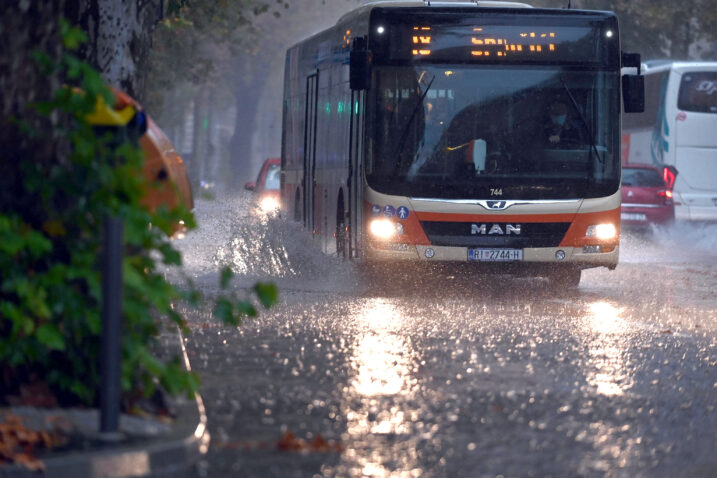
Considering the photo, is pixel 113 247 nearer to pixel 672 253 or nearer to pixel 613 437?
pixel 613 437

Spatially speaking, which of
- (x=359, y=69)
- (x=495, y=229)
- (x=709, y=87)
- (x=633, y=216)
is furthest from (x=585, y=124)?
(x=709, y=87)

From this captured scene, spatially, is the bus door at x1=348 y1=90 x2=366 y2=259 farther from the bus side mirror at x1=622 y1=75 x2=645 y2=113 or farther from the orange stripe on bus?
the bus side mirror at x1=622 y1=75 x2=645 y2=113

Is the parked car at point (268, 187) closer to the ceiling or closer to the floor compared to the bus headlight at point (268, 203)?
closer to the ceiling

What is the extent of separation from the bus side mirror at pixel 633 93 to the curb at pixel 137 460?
10375 mm

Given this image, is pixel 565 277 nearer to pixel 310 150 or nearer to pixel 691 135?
pixel 310 150

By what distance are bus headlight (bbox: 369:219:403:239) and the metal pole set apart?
999 centimetres

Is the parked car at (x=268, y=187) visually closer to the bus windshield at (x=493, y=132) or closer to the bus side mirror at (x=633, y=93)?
the bus windshield at (x=493, y=132)

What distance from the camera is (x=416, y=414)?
25.9 feet

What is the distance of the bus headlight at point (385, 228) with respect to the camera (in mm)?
16328

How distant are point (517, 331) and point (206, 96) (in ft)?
217

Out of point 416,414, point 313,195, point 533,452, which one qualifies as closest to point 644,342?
point 416,414

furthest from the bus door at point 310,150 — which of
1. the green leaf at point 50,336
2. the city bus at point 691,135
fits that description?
the green leaf at point 50,336

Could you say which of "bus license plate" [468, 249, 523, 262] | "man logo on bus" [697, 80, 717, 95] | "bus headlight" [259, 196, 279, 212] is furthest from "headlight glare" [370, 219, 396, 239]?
"man logo on bus" [697, 80, 717, 95]

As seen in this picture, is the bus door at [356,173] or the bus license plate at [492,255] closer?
the bus license plate at [492,255]
